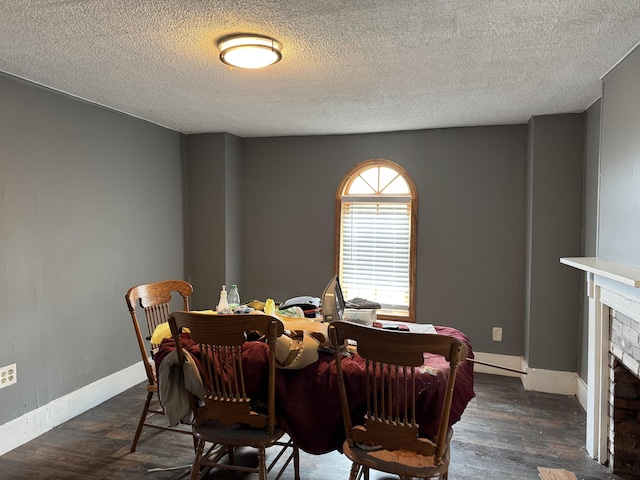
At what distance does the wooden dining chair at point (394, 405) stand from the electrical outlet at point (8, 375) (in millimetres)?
2248

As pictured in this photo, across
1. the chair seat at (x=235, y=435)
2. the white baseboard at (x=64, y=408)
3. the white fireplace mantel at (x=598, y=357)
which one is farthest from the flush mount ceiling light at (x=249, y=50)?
the white baseboard at (x=64, y=408)

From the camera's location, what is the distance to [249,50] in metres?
2.19

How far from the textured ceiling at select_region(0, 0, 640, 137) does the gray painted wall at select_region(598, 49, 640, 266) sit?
14 cm

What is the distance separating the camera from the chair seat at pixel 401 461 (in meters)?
1.70

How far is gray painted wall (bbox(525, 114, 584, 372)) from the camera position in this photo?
363 cm

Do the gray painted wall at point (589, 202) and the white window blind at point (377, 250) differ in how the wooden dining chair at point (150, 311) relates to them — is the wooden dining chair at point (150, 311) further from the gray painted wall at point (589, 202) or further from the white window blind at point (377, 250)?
the gray painted wall at point (589, 202)

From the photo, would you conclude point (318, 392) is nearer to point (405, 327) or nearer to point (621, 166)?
point (405, 327)

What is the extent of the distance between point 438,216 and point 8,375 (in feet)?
11.8

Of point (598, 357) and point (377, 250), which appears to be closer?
point (598, 357)

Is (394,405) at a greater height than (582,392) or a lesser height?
greater

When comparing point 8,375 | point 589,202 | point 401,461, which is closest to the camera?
point 401,461

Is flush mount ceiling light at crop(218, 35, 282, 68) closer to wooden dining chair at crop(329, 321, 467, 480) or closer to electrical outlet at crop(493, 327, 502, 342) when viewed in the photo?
wooden dining chair at crop(329, 321, 467, 480)

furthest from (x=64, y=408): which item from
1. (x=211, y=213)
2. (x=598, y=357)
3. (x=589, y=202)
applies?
(x=589, y=202)

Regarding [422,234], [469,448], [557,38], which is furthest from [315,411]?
[422,234]
